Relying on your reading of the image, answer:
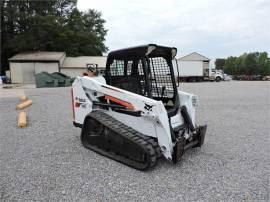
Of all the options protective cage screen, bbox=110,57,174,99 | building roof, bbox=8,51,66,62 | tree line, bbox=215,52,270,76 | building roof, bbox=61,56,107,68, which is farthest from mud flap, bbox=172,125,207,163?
tree line, bbox=215,52,270,76

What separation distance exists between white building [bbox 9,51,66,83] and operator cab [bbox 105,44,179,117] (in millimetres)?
29970

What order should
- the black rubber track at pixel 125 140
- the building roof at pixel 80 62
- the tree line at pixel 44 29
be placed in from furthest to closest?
the tree line at pixel 44 29 < the building roof at pixel 80 62 < the black rubber track at pixel 125 140

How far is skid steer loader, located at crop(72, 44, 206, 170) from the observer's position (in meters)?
3.53

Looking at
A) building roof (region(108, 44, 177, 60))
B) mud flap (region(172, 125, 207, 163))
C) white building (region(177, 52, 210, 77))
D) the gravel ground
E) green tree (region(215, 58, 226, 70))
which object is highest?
green tree (region(215, 58, 226, 70))

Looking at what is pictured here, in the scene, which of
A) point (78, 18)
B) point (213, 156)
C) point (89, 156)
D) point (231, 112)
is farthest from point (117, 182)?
point (78, 18)

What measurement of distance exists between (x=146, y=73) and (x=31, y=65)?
103 feet

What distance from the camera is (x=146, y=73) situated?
3.93m

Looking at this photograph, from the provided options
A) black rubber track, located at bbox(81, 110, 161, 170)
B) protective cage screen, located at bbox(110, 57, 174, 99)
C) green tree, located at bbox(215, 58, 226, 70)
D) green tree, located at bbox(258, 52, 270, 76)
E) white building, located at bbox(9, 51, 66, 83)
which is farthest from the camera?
green tree, located at bbox(215, 58, 226, 70)

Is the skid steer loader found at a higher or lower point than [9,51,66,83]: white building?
lower

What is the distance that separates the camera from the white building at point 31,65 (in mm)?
31594

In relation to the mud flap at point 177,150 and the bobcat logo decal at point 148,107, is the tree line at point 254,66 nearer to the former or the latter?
the mud flap at point 177,150

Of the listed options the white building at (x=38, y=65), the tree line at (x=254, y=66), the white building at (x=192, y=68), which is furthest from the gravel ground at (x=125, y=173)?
the tree line at (x=254, y=66)

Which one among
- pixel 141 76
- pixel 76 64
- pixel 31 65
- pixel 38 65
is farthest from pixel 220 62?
pixel 141 76

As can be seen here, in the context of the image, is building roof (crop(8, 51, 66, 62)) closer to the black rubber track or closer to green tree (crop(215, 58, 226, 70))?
the black rubber track
